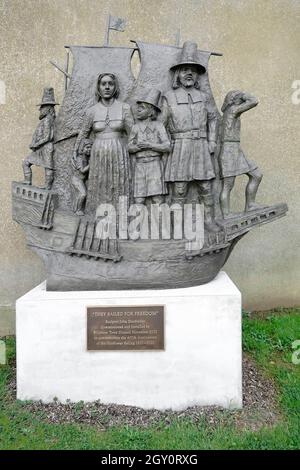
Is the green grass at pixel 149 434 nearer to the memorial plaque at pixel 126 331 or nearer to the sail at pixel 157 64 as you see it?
the memorial plaque at pixel 126 331

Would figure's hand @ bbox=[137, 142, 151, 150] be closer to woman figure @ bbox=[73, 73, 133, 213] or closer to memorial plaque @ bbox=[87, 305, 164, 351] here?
woman figure @ bbox=[73, 73, 133, 213]

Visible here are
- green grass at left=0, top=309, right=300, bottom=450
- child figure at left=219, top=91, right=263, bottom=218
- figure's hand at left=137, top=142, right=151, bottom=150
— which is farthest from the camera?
child figure at left=219, top=91, right=263, bottom=218

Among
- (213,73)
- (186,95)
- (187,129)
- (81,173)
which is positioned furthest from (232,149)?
(213,73)

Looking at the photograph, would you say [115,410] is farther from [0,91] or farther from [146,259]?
[0,91]

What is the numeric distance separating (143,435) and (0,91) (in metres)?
4.34

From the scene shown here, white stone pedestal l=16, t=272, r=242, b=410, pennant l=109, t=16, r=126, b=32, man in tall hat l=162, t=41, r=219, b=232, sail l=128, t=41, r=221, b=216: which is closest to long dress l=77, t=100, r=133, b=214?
sail l=128, t=41, r=221, b=216

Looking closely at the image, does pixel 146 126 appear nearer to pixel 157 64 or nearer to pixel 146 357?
pixel 157 64

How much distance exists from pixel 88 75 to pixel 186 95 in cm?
89

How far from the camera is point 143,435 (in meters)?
3.12

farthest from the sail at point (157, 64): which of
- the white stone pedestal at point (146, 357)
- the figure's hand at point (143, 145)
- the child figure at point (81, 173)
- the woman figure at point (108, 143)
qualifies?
the white stone pedestal at point (146, 357)

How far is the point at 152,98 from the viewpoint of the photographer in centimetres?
373

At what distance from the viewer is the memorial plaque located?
3.50m

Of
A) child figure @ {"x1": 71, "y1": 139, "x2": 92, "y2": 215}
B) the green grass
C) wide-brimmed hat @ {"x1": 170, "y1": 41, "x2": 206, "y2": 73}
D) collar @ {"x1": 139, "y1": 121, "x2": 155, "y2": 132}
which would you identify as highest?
wide-brimmed hat @ {"x1": 170, "y1": 41, "x2": 206, "y2": 73}

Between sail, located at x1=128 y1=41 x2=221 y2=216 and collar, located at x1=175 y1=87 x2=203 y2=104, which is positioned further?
sail, located at x1=128 y1=41 x2=221 y2=216
